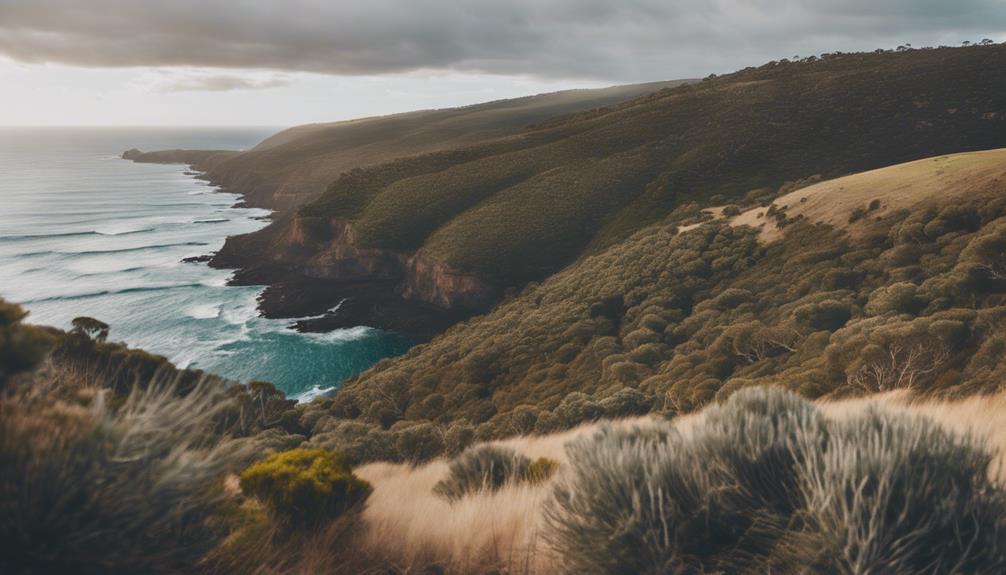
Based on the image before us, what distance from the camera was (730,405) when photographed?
4.69m

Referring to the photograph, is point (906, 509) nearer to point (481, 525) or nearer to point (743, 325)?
point (481, 525)

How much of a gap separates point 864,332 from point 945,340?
3.39 meters

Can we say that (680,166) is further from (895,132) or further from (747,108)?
A: (895,132)

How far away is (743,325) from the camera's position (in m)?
28.5

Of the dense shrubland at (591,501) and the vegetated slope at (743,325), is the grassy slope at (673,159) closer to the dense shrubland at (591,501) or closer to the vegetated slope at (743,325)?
the vegetated slope at (743,325)

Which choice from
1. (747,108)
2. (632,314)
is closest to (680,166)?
(747,108)

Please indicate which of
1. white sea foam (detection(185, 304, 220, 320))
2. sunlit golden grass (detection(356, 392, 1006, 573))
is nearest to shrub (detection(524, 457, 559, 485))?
sunlit golden grass (detection(356, 392, 1006, 573))

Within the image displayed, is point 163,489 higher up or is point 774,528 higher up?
point 163,489

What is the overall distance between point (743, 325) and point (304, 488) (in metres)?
27.1

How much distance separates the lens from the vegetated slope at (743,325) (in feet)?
62.6

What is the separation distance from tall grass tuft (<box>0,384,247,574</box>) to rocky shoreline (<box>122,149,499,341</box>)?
58.9 metres

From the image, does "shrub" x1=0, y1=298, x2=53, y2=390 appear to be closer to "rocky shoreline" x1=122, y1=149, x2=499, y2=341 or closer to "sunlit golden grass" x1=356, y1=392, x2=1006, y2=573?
"sunlit golden grass" x1=356, y1=392, x2=1006, y2=573

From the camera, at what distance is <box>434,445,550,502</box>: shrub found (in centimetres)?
755

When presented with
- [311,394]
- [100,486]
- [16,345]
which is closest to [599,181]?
[311,394]
